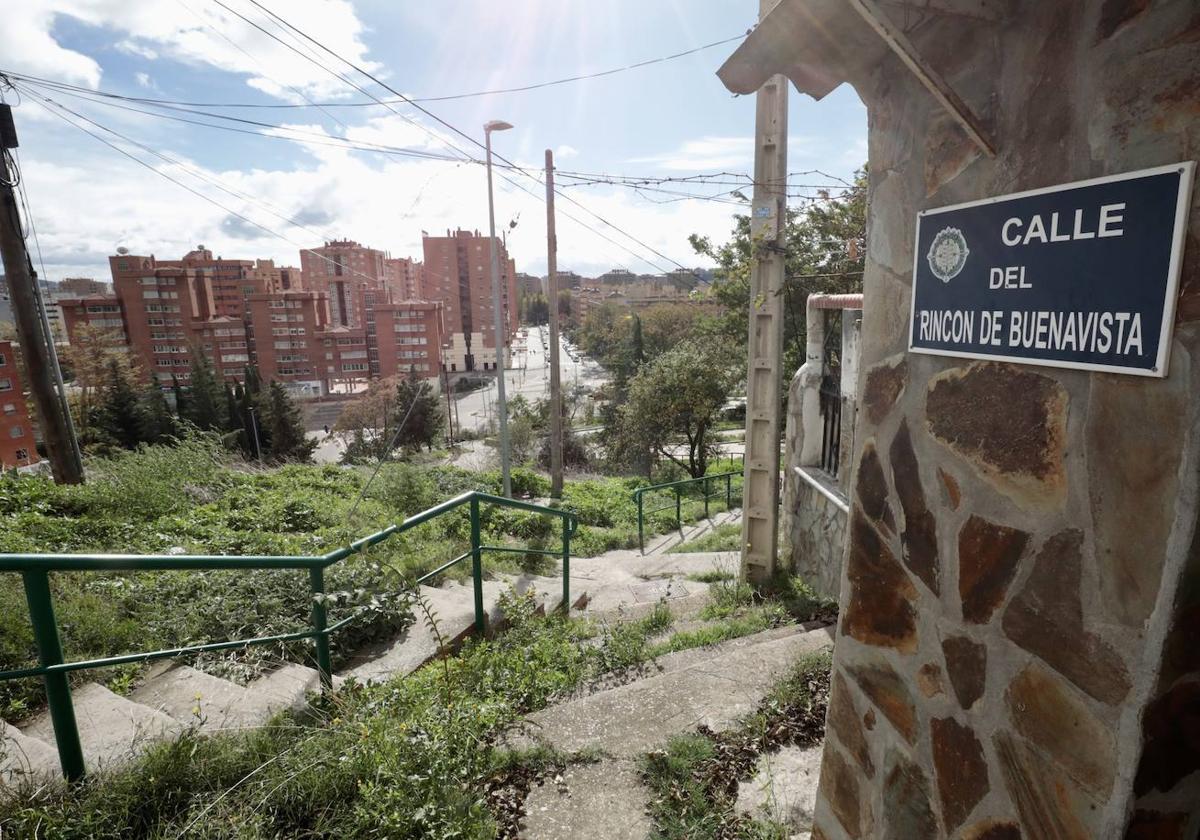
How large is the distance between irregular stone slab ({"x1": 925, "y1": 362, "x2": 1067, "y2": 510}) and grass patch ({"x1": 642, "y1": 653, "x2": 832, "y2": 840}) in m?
1.86

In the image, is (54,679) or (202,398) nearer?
(54,679)

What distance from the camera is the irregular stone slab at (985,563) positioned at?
1309mm

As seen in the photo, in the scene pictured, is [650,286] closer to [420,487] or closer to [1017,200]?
[420,487]

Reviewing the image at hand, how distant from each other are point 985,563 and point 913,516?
26 cm

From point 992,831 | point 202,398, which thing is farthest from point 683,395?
point 202,398

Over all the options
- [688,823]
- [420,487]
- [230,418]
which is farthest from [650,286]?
[688,823]

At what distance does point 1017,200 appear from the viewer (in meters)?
1.23

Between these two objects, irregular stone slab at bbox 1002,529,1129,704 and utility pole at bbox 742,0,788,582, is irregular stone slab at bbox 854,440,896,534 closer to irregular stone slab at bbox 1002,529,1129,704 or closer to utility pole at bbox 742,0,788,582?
irregular stone slab at bbox 1002,529,1129,704

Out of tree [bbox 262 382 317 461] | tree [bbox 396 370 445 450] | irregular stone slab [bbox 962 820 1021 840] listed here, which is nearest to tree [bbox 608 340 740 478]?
tree [bbox 396 370 445 450]

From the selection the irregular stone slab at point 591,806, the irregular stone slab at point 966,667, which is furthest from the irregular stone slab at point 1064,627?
the irregular stone slab at point 591,806

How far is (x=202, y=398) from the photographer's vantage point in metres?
38.8

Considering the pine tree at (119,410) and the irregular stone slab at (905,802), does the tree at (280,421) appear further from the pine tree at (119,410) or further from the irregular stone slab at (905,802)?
the irregular stone slab at (905,802)

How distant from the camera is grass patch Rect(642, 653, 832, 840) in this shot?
2502 mm

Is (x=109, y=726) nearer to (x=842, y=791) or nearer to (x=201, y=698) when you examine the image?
(x=201, y=698)
